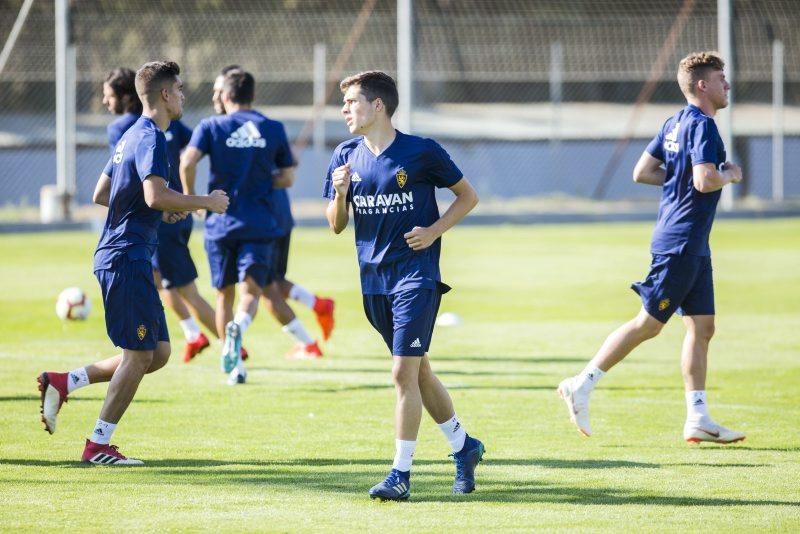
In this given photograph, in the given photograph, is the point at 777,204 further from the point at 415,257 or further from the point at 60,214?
the point at 415,257

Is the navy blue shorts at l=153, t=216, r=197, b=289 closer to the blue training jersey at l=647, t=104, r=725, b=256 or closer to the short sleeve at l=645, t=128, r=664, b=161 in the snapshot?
the short sleeve at l=645, t=128, r=664, b=161

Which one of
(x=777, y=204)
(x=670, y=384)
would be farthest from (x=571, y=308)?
(x=777, y=204)

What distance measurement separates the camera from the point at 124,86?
9992 millimetres

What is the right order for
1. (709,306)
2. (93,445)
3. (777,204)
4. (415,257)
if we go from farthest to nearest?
(777,204) → (709,306) → (93,445) → (415,257)

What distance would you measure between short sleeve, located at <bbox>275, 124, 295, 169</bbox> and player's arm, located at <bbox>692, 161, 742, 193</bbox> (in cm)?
381

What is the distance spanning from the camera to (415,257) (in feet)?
21.9

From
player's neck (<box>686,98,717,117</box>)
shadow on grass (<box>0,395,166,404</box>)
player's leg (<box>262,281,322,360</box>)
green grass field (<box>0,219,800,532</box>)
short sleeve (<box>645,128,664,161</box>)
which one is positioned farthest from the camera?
player's leg (<box>262,281,322,360</box>)

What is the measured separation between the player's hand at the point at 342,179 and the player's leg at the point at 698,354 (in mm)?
2409

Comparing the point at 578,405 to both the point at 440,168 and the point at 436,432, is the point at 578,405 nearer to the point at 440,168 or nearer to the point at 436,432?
the point at 436,432

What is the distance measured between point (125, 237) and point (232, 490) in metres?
1.56

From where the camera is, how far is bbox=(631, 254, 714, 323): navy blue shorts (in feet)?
26.2

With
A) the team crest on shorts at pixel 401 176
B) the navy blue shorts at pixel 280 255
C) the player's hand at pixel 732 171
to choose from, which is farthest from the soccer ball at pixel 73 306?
the player's hand at pixel 732 171

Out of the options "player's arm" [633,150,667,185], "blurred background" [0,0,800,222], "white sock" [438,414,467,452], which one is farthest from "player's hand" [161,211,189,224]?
"blurred background" [0,0,800,222]

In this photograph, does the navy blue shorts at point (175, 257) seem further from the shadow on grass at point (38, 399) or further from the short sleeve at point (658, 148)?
the short sleeve at point (658, 148)
